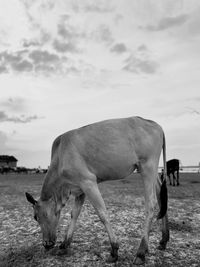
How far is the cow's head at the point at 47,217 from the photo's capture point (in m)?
5.58

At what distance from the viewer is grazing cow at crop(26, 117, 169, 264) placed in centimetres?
550

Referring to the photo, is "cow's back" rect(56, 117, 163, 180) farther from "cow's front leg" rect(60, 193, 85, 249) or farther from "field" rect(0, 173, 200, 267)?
"field" rect(0, 173, 200, 267)

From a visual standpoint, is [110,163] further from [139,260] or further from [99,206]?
[139,260]

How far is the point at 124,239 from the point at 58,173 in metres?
2.16

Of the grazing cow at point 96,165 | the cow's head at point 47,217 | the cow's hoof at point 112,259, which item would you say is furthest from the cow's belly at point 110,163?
the cow's hoof at point 112,259

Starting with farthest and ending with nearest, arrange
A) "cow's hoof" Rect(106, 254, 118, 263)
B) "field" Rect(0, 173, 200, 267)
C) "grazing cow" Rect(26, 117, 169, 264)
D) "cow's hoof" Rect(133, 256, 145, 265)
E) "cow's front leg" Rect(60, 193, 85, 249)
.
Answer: "cow's front leg" Rect(60, 193, 85, 249) < "grazing cow" Rect(26, 117, 169, 264) < "field" Rect(0, 173, 200, 267) < "cow's hoof" Rect(106, 254, 118, 263) < "cow's hoof" Rect(133, 256, 145, 265)

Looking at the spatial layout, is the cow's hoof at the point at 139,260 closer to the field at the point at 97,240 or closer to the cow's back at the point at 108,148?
the field at the point at 97,240

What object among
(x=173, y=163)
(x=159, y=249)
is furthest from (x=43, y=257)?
(x=173, y=163)

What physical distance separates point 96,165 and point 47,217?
1.42m

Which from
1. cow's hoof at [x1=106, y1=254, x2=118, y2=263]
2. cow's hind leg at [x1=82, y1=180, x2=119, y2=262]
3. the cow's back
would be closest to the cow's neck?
the cow's back

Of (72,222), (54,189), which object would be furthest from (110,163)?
(72,222)

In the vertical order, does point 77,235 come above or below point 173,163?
below

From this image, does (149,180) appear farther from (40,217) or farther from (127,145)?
(40,217)

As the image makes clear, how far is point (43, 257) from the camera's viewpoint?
5.42m
